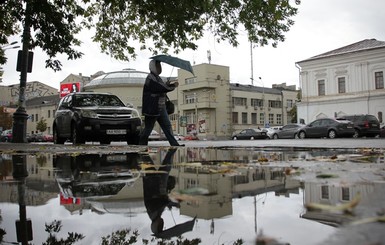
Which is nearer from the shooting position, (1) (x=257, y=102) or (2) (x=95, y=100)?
(2) (x=95, y=100)

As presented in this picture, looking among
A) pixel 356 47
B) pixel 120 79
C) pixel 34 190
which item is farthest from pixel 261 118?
pixel 34 190

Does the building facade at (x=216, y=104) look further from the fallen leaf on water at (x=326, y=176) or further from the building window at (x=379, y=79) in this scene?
the fallen leaf on water at (x=326, y=176)

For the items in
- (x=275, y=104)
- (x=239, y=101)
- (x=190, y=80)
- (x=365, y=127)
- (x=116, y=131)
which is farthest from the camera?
(x=275, y=104)

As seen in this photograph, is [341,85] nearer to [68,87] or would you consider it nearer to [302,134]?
[302,134]

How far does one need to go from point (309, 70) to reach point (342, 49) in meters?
4.74

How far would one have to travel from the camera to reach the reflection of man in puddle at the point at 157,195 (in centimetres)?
173

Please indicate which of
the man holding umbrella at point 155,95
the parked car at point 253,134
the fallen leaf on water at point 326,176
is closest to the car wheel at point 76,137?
the man holding umbrella at point 155,95

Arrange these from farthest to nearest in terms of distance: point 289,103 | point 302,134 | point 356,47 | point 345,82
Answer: point 289,103, point 345,82, point 356,47, point 302,134

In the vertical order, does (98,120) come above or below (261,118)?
below

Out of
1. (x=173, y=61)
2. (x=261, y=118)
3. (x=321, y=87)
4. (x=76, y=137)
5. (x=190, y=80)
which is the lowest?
(x=76, y=137)

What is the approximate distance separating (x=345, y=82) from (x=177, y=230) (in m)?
49.7

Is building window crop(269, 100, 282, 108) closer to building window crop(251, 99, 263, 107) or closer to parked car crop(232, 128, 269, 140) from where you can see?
building window crop(251, 99, 263, 107)

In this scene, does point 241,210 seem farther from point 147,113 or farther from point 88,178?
point 147,113

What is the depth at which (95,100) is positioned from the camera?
11.4 meters
